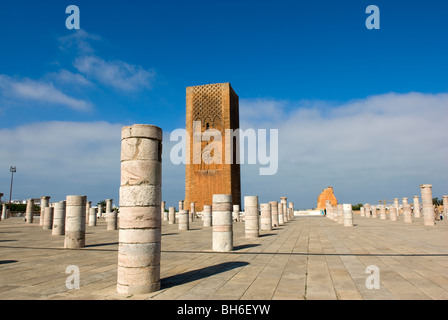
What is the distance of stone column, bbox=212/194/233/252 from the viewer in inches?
346

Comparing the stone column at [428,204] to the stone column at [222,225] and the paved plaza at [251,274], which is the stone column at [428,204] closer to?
the paved plaza at [251,274]

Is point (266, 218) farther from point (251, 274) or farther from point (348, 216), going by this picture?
point (251, 274)

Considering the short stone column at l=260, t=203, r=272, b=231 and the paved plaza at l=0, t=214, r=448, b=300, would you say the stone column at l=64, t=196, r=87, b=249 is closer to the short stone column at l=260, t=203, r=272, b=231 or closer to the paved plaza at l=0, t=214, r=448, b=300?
the paved plaza at l=0, t=214, r=448, b=300

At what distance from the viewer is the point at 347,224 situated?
717 inches

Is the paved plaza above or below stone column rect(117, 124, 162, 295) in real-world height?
below

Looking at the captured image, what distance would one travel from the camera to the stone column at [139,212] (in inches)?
177

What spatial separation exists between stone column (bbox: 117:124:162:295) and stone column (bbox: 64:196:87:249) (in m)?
5.97

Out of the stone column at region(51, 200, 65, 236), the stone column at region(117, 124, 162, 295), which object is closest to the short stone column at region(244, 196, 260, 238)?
the stone column at region(51, 200, 65, 236)

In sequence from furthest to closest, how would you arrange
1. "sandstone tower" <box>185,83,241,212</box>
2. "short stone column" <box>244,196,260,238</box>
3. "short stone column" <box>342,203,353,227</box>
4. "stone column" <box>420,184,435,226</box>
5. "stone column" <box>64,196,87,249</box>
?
"sandstone tower" <box>185,83,241,212</box>
"short stone column" <box>342,203,353,227</box>
"stone column" <box>420,184,435,226</box>
"short stone column" <box>244,196,260,238</box>
"stone column" <box>64,196,87,249</box>

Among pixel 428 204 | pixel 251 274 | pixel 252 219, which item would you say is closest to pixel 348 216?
pixel 428 204

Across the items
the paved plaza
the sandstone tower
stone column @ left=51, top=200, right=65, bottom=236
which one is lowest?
the paved plaza
